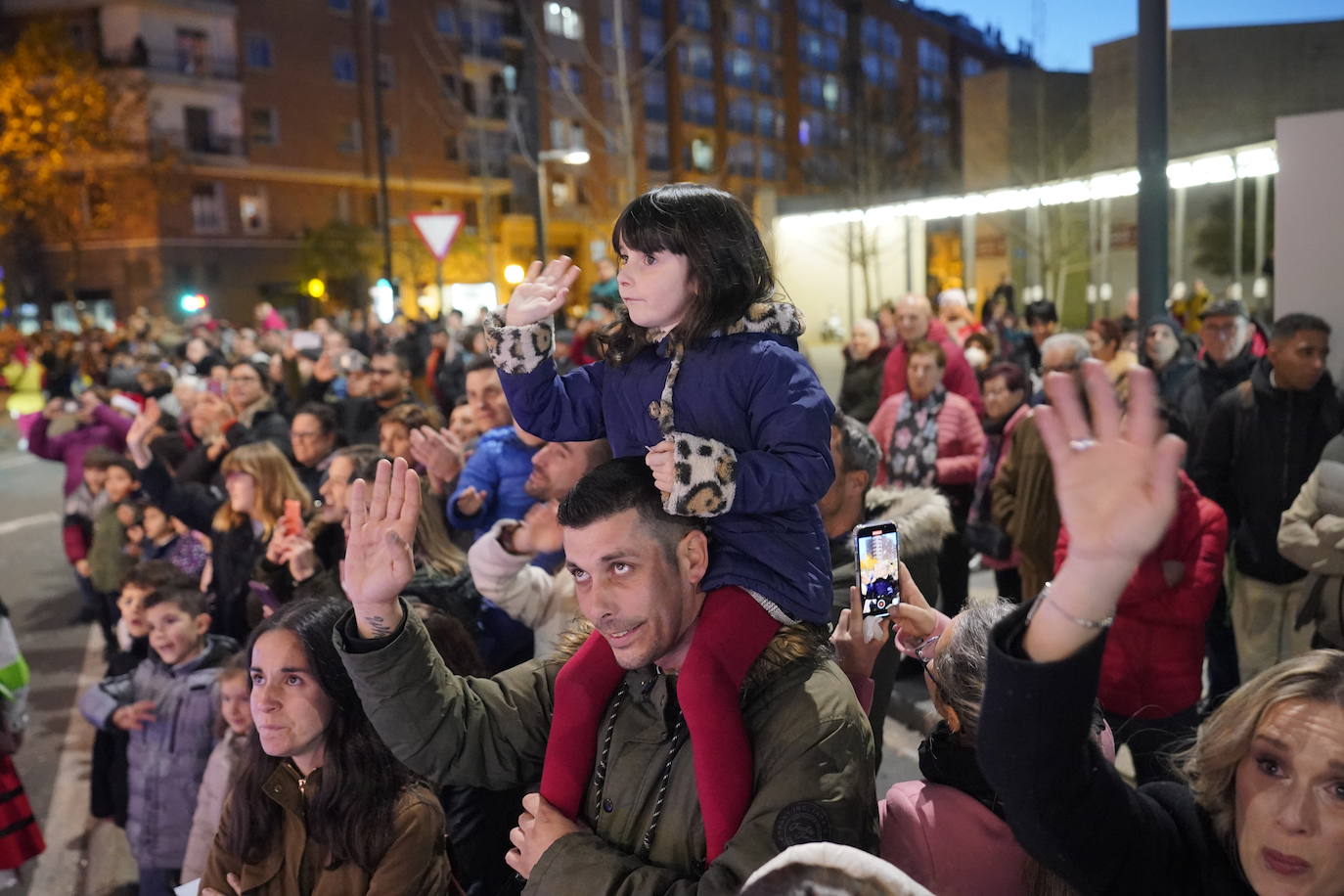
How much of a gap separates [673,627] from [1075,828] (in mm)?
862

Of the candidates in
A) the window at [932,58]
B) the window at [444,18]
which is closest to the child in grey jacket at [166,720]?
the window at [444,18]

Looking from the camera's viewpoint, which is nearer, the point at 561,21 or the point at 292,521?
the point at 292,521

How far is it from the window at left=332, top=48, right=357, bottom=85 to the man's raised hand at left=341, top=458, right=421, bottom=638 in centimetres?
4951

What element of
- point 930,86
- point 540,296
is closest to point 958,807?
point 540,296

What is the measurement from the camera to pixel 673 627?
230cm

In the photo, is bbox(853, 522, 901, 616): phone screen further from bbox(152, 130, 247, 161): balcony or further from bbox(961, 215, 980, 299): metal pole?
bbox(152, 130, 247, 161): balcony

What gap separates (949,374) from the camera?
26.9 feet

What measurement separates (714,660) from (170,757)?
315cm

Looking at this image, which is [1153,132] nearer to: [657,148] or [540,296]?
[540,296]

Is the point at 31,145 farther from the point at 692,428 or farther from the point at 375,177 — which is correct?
the point at 692,428

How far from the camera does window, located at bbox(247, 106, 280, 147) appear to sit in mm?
44812

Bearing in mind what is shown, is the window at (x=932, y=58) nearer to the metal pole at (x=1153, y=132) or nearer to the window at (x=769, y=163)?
the window at (x=769, y=163)

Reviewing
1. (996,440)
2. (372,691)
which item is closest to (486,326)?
(372,691)

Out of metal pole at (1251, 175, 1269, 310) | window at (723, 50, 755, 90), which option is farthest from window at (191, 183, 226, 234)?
metal pole at (1251, 175, 1269, 310)
